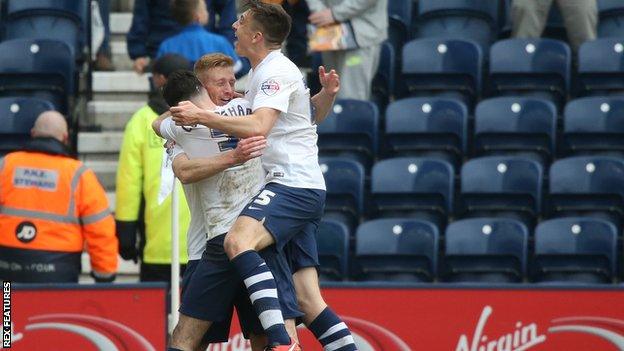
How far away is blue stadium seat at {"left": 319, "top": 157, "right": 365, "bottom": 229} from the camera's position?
11.8 metres

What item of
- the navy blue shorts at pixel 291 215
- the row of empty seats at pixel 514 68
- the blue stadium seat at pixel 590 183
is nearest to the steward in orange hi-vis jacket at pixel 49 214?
the navy blue shorts at pixel 291 215

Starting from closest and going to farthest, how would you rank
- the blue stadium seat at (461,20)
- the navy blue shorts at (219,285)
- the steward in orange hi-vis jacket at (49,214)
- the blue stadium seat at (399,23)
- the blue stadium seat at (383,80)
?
the navy blue shorts at (219,285), the steward in orange hi-vis jacket at (49,214), the blue stadium seat at (383,80), the blue stadium seat at (461,20), the blue stadium seat at (399,23)

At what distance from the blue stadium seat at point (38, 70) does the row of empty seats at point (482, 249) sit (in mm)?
2569

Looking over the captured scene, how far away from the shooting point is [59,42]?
12703mm

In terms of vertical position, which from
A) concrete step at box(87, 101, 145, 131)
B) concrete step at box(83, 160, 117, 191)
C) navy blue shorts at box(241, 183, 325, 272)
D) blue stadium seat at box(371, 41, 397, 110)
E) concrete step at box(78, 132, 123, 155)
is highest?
blue stadium seat at box(371, 41, 397, 110)

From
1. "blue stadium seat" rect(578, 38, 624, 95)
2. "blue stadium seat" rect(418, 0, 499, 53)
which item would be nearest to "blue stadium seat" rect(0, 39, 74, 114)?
"blue stadium seat" rect(418, 0, 499, 53)

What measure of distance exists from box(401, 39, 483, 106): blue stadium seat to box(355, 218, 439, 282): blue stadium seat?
1.86 meters

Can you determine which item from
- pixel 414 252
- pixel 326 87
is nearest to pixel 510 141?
pixel 414 252

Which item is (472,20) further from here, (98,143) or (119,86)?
(98,143)

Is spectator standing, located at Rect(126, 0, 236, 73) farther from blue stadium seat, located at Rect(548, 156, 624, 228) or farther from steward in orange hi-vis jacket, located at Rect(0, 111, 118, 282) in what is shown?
blue stadium seat, located at Rect(548, 156, 624, 228)

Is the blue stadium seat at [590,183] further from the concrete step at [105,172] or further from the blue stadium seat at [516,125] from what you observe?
the concrete step at [105,172]

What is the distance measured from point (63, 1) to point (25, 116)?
63.8 inches

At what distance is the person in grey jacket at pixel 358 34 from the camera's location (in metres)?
12.6

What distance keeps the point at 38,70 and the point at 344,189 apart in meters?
2.65
